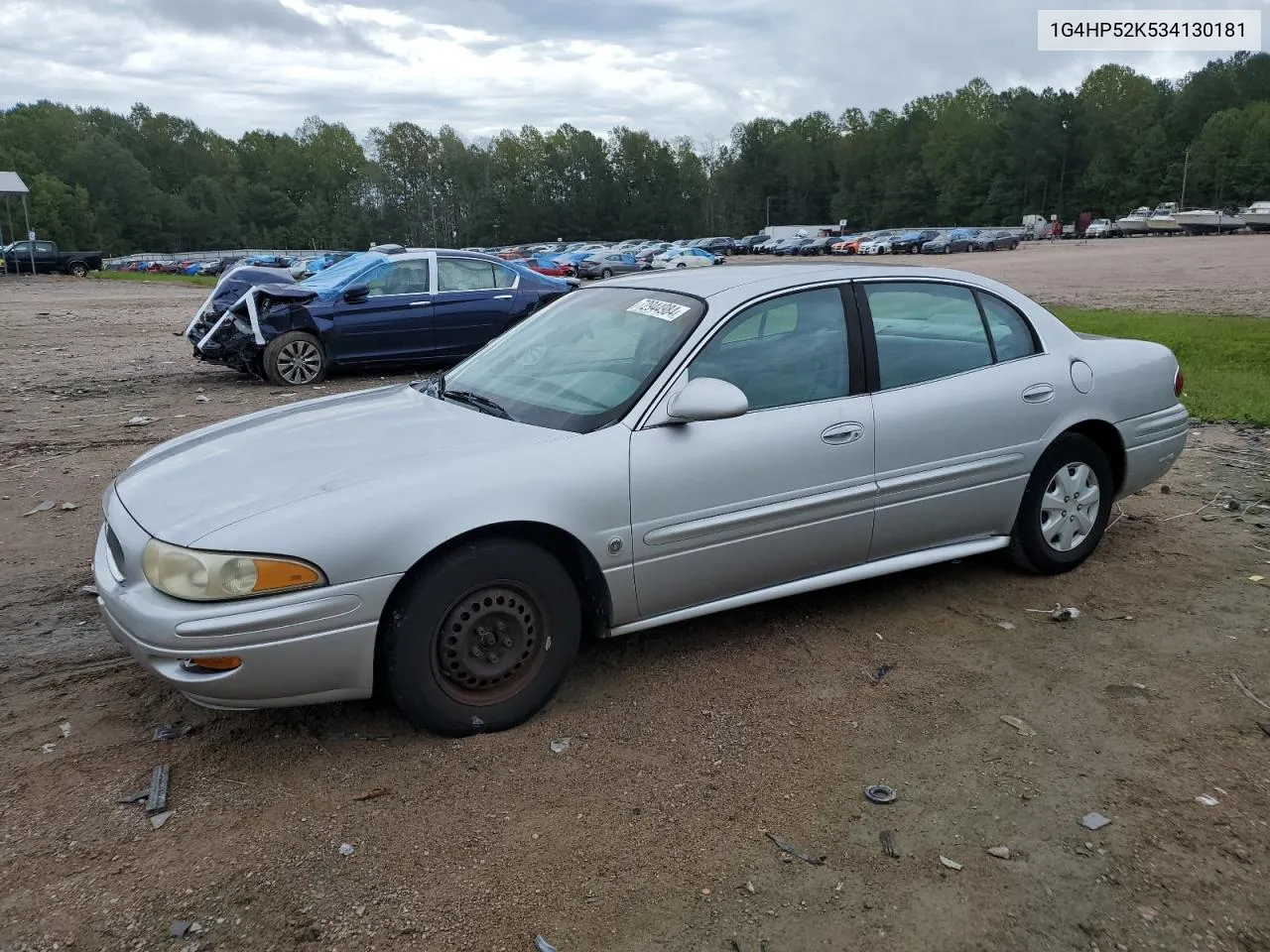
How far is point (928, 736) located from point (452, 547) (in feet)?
5.72

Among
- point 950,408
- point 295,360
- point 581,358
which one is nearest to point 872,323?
point 950,408

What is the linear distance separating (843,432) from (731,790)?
1569 mm

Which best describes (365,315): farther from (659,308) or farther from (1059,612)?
(1059,612)

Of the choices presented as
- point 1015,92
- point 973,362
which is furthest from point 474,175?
point 973,362

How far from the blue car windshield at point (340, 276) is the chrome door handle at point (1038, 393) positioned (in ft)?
30.4

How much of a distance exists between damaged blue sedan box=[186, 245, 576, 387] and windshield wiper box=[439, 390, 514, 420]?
7200mm

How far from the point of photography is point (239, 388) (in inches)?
458

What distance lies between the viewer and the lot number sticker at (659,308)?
13.4 feet

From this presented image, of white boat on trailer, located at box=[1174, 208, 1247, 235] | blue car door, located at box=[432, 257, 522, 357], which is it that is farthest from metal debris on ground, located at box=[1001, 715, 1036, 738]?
white boat on trailer, located at box=[1174, 208, 1247, 235]

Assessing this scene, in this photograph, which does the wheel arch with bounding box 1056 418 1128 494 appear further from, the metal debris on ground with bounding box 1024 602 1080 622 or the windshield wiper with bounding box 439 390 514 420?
the windshield wiper with bounding box 439 390 514 420

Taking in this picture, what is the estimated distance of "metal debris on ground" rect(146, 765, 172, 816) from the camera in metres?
3.07

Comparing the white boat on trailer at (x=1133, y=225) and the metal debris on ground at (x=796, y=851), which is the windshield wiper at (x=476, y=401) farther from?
the white boat on trailer at (x=1133, y=225)

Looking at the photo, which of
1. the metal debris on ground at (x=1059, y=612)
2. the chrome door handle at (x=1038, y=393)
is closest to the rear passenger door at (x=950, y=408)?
the chrome door handle at (x=1038, y=393)

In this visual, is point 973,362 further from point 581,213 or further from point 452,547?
point 581,213
